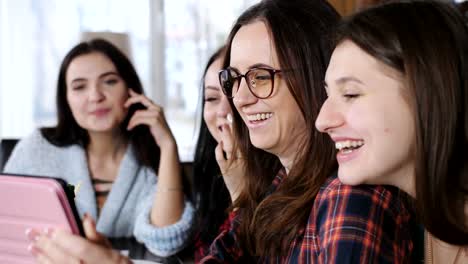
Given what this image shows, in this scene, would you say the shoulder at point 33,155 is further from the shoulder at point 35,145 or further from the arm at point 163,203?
the arm at point 163,203

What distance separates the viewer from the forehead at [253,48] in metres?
1.12

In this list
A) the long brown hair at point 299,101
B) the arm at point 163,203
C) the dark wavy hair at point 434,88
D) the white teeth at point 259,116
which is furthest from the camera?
the arm at point 163,203

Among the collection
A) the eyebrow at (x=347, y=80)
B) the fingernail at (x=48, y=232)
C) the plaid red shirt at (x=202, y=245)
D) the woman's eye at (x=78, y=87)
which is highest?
the eyebrow at (x=347, y=80)

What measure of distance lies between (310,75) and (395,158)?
12.6 inches

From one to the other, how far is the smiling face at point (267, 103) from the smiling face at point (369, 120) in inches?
9.5

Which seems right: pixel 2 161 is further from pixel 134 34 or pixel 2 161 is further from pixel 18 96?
pixel 134 34

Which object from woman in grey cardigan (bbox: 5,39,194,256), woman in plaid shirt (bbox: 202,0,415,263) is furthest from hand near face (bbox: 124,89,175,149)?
woman in plaid shirt (bbox: 202,0,415,263)

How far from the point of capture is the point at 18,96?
3.15 metres

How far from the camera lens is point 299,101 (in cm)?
111

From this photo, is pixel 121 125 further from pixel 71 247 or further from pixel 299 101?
pixel 71 247

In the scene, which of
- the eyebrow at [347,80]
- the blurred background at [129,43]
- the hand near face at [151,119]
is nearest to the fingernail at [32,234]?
the eyebrow at [347,80]

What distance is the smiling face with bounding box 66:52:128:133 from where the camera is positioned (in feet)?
6.37

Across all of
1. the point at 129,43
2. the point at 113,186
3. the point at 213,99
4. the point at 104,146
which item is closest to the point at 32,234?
the point at 213,99

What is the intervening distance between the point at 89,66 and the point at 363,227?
1412 millimetres
